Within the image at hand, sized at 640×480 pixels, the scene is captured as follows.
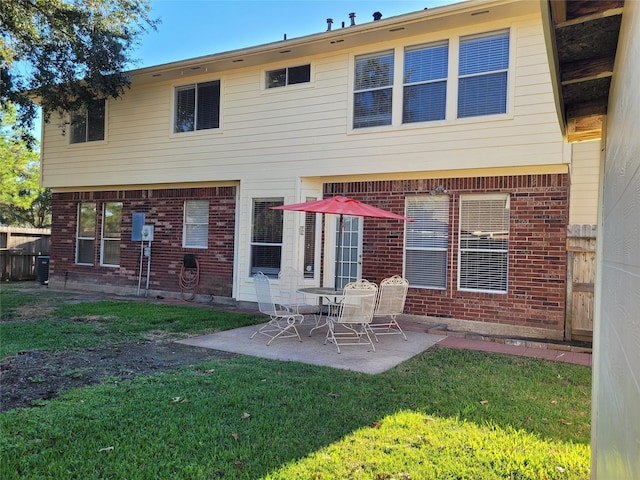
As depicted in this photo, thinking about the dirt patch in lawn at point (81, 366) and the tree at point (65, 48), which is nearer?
the dirt patch in lawn at point (81, 366)

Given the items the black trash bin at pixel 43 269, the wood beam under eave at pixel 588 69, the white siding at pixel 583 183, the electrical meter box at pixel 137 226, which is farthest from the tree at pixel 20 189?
the wood beam under eave at pixel 588 69

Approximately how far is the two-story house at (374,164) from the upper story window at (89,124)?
0.09m

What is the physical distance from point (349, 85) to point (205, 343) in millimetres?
5905

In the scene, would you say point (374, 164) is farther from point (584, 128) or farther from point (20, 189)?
point (20, 189)

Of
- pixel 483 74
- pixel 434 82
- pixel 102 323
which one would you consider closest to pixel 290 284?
pixel 102 323

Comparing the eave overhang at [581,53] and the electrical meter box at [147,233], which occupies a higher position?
the eave overhang at [581,53]

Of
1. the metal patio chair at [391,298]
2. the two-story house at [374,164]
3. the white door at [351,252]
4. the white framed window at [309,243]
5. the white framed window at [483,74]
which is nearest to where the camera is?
the metal patio chair at [391,298]

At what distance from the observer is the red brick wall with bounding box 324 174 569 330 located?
796cm

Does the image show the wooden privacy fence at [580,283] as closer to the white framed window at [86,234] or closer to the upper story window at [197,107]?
the upper story window at [197,107]

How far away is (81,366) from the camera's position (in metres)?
5.59

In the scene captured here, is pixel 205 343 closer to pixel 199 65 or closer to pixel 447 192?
pixel 447 192

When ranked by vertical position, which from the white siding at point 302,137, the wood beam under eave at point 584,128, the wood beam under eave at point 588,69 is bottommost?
the wood beam under eave at point 584,128

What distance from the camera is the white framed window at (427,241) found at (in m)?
8.98

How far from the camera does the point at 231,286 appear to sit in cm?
1142
